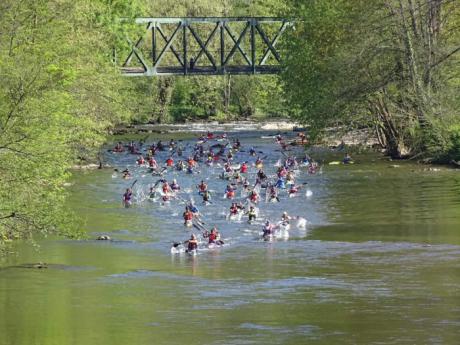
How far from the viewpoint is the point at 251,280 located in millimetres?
35812

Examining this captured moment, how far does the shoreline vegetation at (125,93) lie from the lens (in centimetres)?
3653

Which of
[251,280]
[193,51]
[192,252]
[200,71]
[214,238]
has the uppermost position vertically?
[193,51]

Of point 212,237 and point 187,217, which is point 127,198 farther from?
point 212,237

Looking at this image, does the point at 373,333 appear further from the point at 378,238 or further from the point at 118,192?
the point at 118,192

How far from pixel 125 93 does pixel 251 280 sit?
56093 millimetres

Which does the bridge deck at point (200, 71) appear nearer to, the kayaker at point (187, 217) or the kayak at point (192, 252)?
the kayaker at point (187, 217)

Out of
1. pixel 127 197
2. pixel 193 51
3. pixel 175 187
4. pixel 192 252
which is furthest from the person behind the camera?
pixel 193 51

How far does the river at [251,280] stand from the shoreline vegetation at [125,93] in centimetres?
229

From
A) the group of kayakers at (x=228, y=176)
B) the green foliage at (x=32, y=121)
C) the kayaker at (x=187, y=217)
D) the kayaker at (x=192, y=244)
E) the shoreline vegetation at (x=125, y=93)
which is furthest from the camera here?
the group of kayakers at (x=228, y=176)

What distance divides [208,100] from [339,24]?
53.3 meters

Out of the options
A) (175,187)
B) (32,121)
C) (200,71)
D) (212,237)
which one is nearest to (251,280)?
(212,237)

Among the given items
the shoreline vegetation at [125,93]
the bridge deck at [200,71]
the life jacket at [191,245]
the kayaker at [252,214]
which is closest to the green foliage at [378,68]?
the shoreline vegetation at [125,93]

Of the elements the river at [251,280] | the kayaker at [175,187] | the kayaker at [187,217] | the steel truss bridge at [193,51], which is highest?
the steel truss bridge at [193,51]

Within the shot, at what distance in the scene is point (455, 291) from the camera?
33625 millimetres
